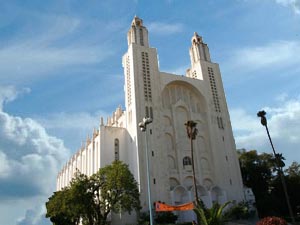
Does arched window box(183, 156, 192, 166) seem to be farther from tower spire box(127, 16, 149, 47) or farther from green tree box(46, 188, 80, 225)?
tower spire box(127, 16, 149, 47)

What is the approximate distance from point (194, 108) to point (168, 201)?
1834 centimetres

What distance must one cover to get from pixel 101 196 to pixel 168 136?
16776mm

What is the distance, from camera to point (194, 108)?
52312 mm

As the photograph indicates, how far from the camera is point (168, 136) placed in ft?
154

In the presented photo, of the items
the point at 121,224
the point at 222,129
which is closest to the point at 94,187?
the point at 121,224

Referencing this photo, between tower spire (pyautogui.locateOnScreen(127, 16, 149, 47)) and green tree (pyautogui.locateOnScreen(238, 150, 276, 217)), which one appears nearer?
tower spire (pyautogui.locateOnScreen(127, 16, 149, 47))

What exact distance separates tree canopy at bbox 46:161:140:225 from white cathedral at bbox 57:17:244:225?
209 inches

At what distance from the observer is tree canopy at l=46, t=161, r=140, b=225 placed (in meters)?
32.1

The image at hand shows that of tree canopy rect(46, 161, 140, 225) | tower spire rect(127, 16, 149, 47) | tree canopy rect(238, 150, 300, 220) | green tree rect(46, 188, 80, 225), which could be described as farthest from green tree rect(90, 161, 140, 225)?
tower spire rect(127, 16, 149, 47)

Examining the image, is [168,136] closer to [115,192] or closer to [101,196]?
[115,192]

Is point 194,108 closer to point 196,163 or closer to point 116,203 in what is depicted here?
point 196,163

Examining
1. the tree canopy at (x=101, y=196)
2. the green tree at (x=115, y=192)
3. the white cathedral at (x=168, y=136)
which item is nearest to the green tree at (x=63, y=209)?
the tree canopy at (x=101, y=196)

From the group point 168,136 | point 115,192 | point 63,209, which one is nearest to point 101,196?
point 115,192

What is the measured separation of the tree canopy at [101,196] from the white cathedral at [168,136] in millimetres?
5311
